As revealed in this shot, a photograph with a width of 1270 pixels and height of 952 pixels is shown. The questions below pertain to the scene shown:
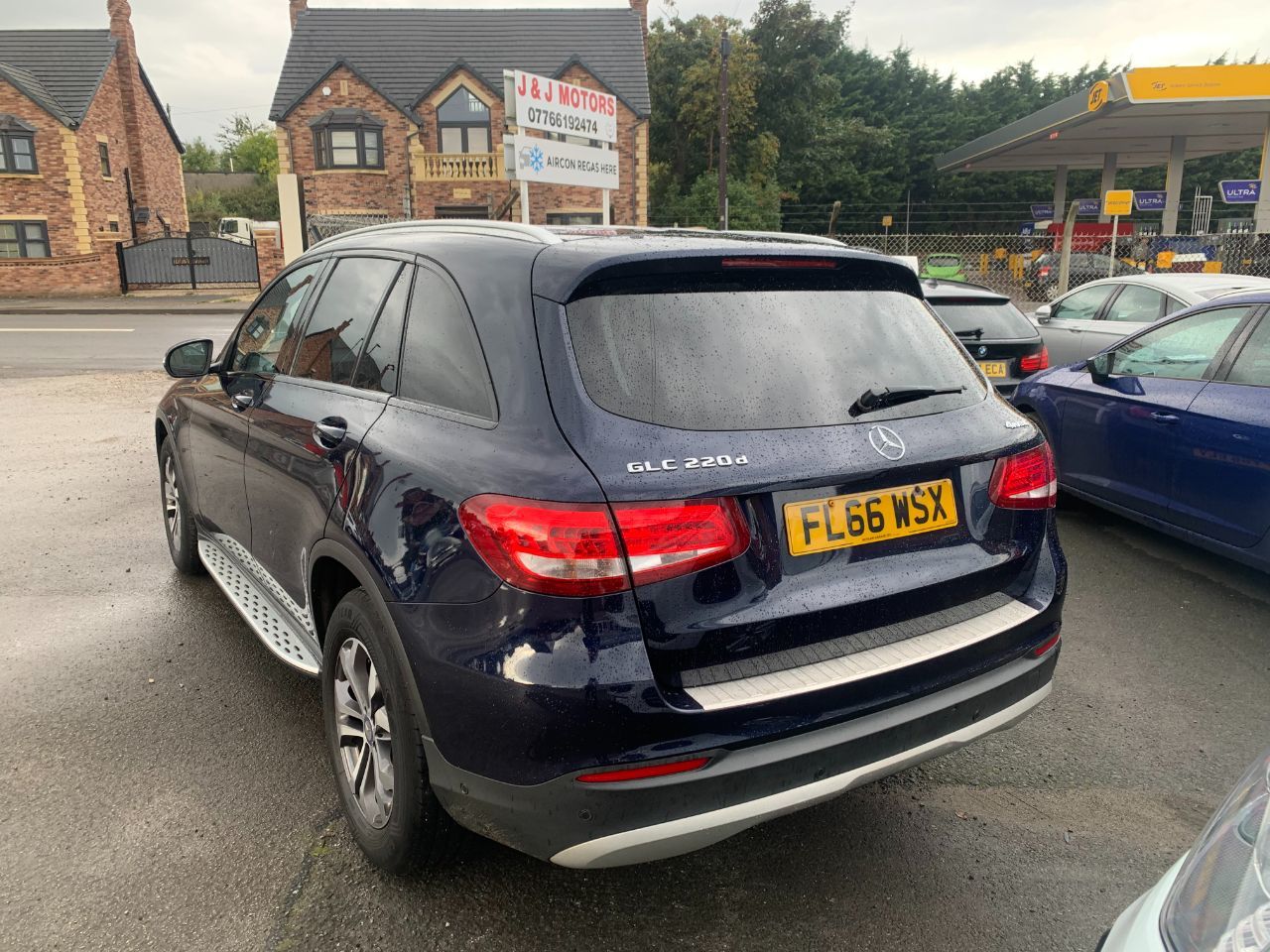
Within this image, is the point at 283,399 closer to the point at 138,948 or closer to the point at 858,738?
the point at 138,948

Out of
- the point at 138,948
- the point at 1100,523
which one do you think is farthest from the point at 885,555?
the point at 1100,523

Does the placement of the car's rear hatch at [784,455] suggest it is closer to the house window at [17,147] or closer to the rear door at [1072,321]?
the rear door at [1072,321]

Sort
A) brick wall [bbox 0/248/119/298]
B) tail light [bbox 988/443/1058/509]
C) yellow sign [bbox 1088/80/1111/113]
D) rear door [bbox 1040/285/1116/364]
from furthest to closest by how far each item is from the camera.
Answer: brick wall [bbox 0/248/119/298]
yellow sign [bbox 1088/80/1111/113]
rear door [bbox 1040/285/1116/364]
tail light [bbox 988/443/1058/509]

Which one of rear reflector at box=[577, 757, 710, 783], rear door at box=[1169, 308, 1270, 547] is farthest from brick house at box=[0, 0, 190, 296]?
rear reflector at box=[577, 757, 710, 783]

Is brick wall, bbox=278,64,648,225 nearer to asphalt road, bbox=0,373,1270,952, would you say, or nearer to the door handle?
asphalt road, bbox=0,373,1270,952

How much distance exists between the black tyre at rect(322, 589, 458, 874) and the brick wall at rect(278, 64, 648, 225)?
3352cm

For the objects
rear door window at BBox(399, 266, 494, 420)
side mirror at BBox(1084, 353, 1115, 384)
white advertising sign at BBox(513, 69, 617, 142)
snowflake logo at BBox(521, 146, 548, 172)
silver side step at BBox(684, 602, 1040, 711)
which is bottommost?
silver side step at BBox(684, 602, 1040, 711)

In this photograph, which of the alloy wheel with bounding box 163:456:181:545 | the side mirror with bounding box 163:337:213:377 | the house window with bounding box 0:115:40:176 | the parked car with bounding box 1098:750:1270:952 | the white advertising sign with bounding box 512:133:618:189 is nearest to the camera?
the parked car with bounding box 1098:750:1270:952

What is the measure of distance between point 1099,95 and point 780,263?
26.2 metres

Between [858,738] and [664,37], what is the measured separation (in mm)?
46027

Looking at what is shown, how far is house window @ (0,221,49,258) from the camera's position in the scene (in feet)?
104

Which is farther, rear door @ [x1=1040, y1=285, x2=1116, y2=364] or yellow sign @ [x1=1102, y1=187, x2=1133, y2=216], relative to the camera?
yellow sign @ [x1=1102, y1=187, x2=1133, y2=216]

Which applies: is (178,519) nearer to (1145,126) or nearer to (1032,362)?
(1032,362)

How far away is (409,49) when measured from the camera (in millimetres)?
Result: 36688
